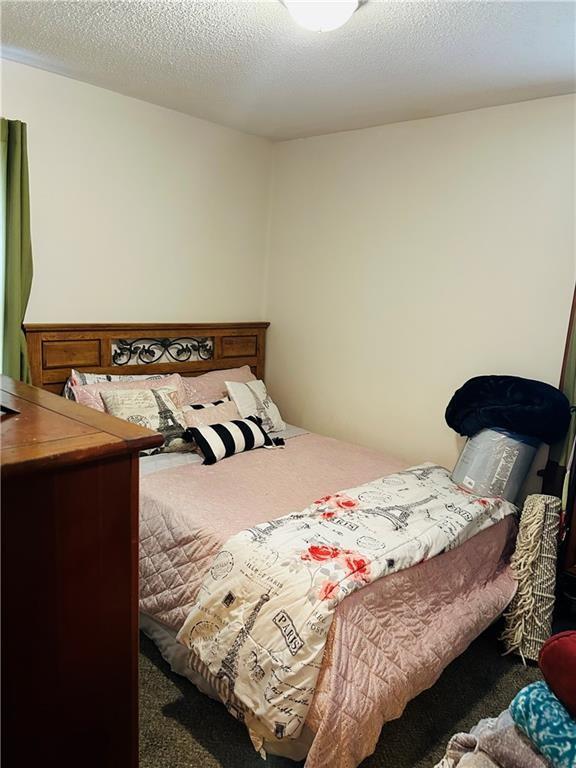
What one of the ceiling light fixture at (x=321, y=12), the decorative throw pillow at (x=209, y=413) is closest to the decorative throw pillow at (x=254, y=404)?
the decorative throw pillow at (x=209, y=413)

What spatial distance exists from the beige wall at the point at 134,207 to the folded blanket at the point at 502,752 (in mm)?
2674

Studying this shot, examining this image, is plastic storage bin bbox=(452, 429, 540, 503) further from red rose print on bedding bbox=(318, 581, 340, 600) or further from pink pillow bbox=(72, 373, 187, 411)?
pink pillow bbox=(72, 373, 187, 411)

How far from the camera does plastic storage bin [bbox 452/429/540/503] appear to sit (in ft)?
8.46

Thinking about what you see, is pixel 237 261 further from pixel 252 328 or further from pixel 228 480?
pixel 228 480

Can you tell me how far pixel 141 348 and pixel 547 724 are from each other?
2.81 m

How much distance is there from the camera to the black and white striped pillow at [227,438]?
111 inches

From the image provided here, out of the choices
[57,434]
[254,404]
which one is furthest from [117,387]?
[57,434]

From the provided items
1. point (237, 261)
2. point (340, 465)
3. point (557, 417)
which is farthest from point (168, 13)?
point (557, 417)

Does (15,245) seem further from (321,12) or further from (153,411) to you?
(321,12)

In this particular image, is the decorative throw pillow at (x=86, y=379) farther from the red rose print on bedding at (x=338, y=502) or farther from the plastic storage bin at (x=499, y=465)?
the plastic storage bin at (x=499, y=465)

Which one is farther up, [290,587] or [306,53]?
[306,53]

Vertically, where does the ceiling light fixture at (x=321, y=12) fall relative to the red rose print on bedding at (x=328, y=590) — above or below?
above

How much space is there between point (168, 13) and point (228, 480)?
6.28 feet

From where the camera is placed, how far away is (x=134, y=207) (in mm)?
3170
